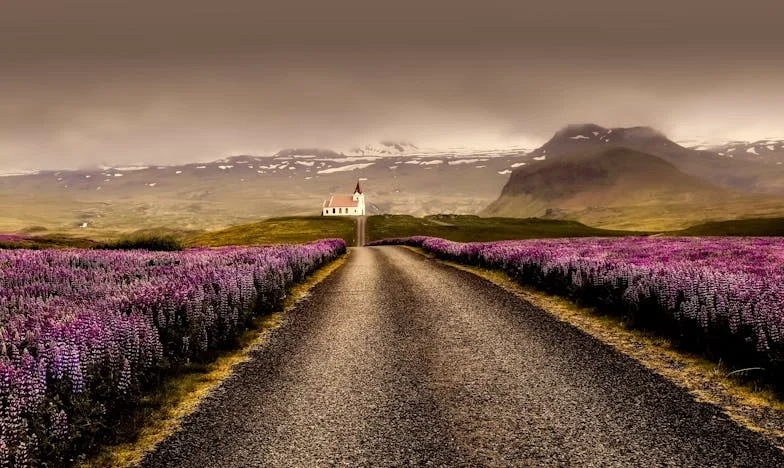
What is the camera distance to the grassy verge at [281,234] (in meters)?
103

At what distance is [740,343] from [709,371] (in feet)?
2.78

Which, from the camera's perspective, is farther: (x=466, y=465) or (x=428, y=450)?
(x=428, y=450)

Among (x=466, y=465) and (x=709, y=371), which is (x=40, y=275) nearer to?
(x=466, y=465)

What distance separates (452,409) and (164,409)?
4158mm

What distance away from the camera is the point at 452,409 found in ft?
23.2

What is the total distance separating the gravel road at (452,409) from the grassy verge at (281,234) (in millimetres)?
86564

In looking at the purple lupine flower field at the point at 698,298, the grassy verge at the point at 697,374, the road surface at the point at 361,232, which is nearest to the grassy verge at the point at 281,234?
the road surface at the point at 361,232

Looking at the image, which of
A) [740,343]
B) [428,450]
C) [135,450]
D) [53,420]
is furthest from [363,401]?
[740,343]

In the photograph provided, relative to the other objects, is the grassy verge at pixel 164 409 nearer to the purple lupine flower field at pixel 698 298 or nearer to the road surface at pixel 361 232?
the purple lupine flower field at pixel 698 298

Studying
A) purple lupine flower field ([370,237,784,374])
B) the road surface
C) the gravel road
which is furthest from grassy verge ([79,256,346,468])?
the road surface

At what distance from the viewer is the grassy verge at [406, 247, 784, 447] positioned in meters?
6.66

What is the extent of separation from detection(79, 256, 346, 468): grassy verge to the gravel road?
230 millimetres

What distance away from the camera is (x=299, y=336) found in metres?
11.9

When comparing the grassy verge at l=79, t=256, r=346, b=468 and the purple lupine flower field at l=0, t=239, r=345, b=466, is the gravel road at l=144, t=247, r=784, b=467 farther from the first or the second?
the purple lupine flower field at l=0, t=239, r=345, b=466
